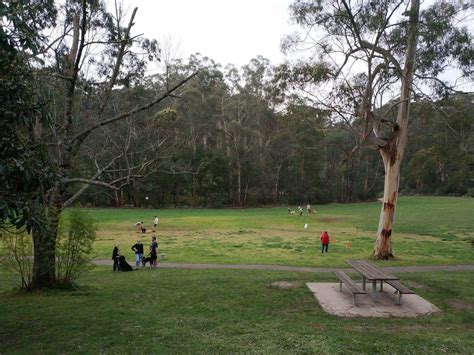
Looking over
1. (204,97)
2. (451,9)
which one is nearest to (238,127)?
(204,97)

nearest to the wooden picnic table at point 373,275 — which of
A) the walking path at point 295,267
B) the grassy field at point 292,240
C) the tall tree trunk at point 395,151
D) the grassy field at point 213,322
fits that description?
the grassy field at point 213,322

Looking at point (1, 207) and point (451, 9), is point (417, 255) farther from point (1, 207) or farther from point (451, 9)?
point (1, 207)

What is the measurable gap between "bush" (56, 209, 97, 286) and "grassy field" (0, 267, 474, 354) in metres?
0.60

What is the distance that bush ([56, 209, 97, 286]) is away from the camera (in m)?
10.8

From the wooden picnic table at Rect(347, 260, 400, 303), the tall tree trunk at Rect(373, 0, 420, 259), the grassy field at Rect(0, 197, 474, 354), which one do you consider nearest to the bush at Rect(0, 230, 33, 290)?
the grassy field at Rect(0, 197, 474, 354)

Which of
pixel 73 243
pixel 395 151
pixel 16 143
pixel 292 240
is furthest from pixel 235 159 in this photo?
pixel 16 143

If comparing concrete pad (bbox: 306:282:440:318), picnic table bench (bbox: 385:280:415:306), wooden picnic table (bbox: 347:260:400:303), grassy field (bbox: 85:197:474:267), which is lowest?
grassy field (bbox: 85:197:474:267)

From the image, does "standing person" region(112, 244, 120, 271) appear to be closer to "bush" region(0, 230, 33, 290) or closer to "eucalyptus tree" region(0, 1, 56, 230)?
"bush" region(0, 230, 33, 290)

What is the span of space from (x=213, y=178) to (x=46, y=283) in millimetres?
46978

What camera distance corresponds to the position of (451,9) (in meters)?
14.9

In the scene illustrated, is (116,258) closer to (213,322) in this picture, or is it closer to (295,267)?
(295,267)

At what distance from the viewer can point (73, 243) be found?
10867 millimetres

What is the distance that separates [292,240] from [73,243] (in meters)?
15.9

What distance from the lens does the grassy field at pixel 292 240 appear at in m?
18.0
